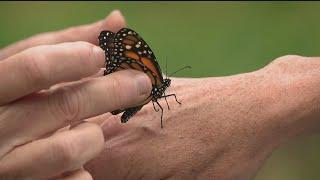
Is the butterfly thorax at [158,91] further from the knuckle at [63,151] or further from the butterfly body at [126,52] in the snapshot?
the knuckle at [63,151]

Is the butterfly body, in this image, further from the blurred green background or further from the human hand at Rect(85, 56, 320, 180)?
the blurred green background

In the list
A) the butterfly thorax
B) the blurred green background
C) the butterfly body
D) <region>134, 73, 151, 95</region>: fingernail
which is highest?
the butterfly body

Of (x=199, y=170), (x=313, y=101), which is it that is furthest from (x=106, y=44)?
(x=313, y=101)

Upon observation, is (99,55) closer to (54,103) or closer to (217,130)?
(54,103)

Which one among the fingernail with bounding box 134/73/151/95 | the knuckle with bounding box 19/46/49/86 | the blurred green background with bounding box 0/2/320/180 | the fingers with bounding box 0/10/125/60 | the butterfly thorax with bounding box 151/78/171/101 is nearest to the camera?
the knuckle with bounding box 19/46/49/86

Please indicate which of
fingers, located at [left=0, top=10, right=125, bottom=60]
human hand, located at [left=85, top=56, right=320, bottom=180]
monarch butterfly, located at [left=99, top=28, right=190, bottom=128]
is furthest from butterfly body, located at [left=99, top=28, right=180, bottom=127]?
fingers, located at [left=0, top=10, right=125, bottom=60]
